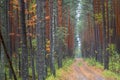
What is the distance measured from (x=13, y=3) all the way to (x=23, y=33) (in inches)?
609

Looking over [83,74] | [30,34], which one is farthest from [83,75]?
[30,34]

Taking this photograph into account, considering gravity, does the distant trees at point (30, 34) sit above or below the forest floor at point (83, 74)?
above

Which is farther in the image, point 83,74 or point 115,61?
point 115,61

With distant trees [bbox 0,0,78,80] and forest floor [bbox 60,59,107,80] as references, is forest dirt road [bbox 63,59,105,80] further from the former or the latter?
distant trees [bbox 0,0,78,80]

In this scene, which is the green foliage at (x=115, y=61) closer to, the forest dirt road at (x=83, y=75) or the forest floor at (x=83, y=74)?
the forest floor at (x=83, y=74)

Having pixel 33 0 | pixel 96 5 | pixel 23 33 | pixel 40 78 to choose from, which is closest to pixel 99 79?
pixel 40 78

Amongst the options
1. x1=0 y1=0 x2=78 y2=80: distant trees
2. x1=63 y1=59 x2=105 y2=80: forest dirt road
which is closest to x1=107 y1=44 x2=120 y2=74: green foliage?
x1=63 y1=59 x2=105 y2=80: forest dirt road

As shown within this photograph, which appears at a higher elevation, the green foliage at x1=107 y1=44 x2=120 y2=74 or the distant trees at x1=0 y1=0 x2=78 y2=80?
the distant trees at x1=0 y1=0 x2=78 y2=80

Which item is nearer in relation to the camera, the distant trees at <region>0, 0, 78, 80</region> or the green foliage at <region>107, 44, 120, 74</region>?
the distant trees at <region>0, 0, 78, 80</region>

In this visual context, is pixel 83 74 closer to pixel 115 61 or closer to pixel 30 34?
pixel 115 61

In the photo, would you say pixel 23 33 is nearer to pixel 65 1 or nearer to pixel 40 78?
pixel 40 78

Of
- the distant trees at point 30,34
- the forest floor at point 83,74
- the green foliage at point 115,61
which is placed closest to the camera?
the distant trees at point 30,34

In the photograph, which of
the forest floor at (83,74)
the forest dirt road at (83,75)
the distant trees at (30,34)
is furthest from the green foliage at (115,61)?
the distant trees at (30,34)

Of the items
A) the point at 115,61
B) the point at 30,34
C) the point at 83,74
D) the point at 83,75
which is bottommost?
the point at 83,74
